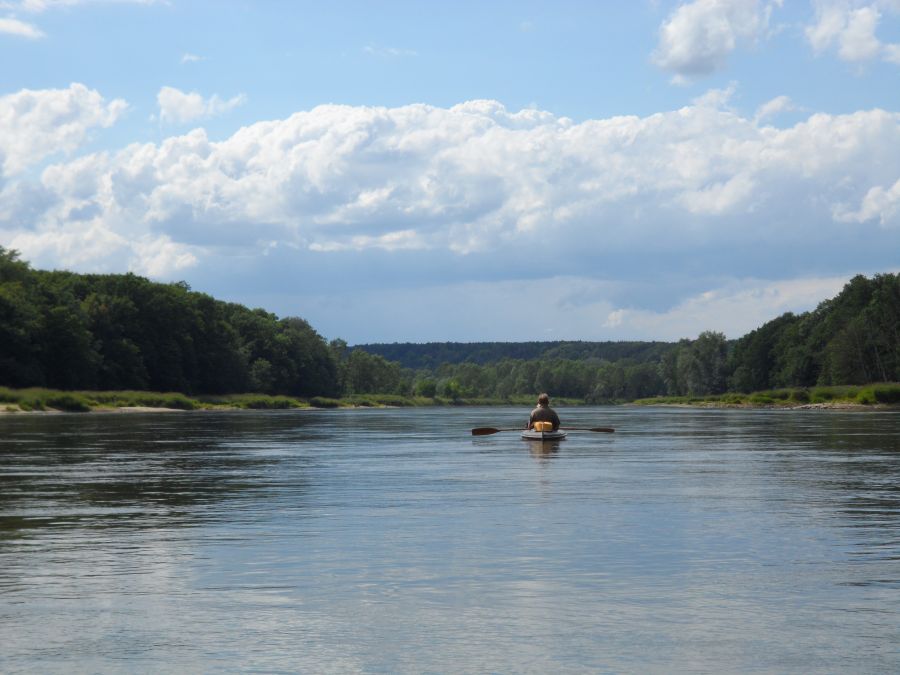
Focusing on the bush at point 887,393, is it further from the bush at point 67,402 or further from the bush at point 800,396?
the bush at point 67,402

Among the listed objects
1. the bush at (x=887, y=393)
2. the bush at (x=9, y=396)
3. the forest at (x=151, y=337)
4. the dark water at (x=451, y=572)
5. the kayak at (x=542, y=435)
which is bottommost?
the dark water at (x=451, y=572)

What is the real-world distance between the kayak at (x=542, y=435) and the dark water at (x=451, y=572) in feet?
57.7

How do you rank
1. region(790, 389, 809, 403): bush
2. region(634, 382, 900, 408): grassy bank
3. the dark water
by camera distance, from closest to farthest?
1. the dark water
2. region(634, 382, 900, 408): grassy bank
3. region(790, 389, 809, 403): bush

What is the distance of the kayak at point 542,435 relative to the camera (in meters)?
49.4

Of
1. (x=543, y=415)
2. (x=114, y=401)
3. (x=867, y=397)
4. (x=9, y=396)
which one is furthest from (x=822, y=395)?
(x=543, y=415)

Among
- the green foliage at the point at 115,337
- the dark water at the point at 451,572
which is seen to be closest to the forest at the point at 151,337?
the green foliage at the point at 115,337

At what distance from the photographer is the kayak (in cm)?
4941

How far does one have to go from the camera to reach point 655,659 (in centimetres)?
994

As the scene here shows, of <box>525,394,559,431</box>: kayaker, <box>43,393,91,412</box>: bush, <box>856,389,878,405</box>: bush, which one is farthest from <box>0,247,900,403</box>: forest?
<box>525,394,559,431</box>: kayaker

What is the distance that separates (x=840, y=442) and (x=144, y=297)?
5075 inches

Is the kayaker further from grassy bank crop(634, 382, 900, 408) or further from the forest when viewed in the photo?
grassy bank crop(634, 382, 900, 408)

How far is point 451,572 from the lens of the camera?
14.5 meters

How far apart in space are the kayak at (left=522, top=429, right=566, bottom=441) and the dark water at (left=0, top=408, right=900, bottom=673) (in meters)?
17.6

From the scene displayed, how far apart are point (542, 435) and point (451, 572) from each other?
35.0m
